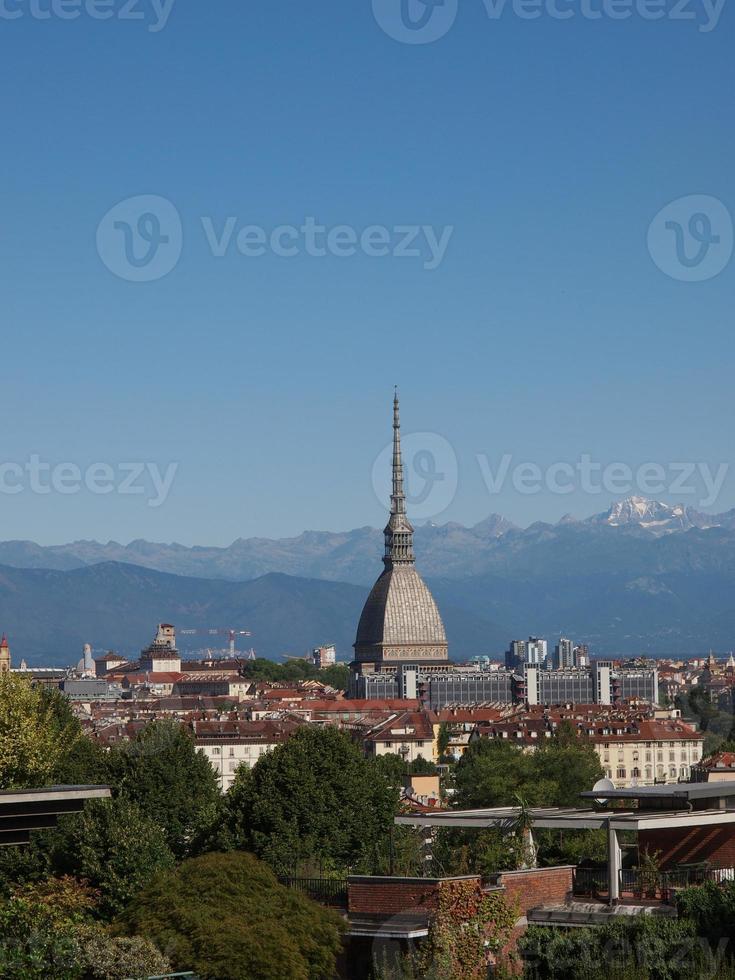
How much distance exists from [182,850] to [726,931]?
20169 mm

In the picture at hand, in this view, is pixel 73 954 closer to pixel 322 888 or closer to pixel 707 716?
pixel 322 888

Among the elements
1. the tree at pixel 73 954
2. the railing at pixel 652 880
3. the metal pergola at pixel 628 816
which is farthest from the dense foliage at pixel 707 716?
the tree at pixel 73 954

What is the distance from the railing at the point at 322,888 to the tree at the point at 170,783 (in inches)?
567

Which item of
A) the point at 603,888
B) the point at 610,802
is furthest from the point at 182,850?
the point at 603,888

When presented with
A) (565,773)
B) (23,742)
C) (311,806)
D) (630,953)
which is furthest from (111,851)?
(565,773)

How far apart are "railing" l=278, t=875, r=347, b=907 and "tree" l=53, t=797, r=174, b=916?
3.22m

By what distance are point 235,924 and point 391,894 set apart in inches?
64.5

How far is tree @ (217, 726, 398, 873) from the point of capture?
1455 inches

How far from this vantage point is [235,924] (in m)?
21.5

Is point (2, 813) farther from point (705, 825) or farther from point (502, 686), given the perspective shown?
point (502, 686)

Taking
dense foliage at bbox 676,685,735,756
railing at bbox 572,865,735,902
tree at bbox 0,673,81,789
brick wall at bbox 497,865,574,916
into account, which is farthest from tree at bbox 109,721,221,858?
dense foliage at bbox 676,685,735,756

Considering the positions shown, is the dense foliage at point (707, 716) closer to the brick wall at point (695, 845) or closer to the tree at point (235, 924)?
the brick wall at point (695, 845)

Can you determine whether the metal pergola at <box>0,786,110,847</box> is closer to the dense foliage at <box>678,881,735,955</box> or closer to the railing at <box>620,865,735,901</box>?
the railing at <box>620,865,735,901</box>

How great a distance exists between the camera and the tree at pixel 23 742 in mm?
40844
